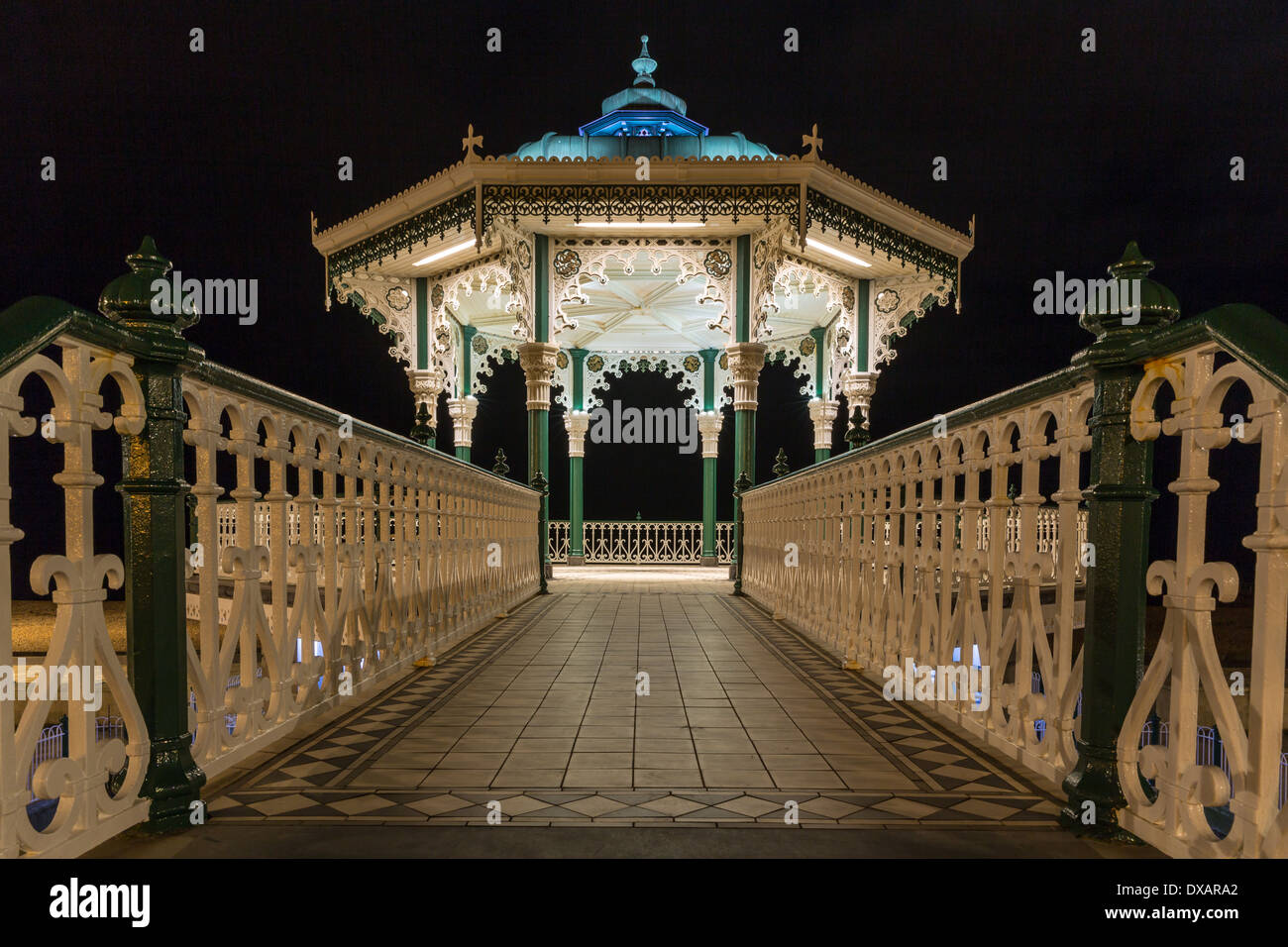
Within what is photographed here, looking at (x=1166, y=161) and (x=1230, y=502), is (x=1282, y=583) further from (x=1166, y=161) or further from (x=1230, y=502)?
(x=1230, y=502)

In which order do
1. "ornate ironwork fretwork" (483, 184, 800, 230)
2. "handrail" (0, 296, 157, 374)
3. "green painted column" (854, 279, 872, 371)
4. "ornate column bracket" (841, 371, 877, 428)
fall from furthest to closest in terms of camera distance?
"ornate column bracket" (841, 371, 877, 428), "green painted column" (854, 279, 872, 371), "ornate ironwork fretwork" (483, 184, 800, 230), "handrail" (0, 296, 157, 374)

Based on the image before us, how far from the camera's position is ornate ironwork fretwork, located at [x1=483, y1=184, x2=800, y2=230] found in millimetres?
9930

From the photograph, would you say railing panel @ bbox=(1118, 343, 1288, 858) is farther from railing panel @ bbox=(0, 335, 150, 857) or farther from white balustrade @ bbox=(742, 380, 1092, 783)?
railing panel @ bbox=(0, 335, 150, 857)

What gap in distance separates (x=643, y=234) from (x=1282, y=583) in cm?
1011

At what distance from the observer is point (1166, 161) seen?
74.4ft

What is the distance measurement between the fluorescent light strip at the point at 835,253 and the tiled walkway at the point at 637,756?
7360 mm

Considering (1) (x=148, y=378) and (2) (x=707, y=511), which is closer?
(1) (x=148, y=378)

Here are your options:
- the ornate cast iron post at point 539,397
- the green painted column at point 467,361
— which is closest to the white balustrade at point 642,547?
the green painted column at point 467,361

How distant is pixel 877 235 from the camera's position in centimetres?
1117

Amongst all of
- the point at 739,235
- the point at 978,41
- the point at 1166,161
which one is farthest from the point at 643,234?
the point at 1166,161

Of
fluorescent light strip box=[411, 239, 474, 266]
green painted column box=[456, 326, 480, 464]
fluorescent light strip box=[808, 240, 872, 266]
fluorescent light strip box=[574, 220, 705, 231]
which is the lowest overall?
green painted column box=[456, 326, 480, 464]

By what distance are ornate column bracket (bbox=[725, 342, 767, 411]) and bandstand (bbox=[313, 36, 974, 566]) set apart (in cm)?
2

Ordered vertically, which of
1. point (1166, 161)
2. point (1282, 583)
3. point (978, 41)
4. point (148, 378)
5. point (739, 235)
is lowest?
point (1282, 583)

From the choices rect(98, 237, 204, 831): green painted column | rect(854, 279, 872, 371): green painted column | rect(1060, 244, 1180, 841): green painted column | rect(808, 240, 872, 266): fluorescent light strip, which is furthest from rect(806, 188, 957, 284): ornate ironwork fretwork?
rect(98, 237, 204, 831): green painted column
